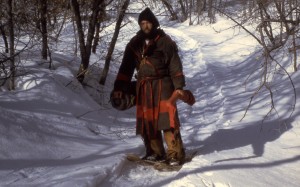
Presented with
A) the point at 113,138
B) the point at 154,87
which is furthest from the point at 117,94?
the point at 113,138

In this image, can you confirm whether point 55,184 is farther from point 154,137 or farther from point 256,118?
point 256,118

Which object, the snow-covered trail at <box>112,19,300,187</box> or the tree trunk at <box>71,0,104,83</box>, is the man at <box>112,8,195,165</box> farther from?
the tree trunk at <box>71,0,104,83</box>

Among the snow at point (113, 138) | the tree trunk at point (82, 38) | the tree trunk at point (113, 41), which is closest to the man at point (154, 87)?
the snow at point (113, 138)

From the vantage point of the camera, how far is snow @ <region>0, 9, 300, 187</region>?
408 cm

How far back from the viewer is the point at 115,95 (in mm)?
4656

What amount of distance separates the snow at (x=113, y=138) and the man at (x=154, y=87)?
35cm

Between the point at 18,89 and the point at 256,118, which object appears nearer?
the point at 18,89

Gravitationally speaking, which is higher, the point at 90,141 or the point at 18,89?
the point at 18,89

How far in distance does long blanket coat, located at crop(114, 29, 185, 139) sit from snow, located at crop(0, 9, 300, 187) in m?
0.49

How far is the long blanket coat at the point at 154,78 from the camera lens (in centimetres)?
449

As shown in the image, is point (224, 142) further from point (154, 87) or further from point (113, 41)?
point (113, 41)

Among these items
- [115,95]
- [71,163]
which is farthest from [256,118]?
[71,163]

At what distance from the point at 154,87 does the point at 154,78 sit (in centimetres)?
10

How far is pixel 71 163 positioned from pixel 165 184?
1.05 m
